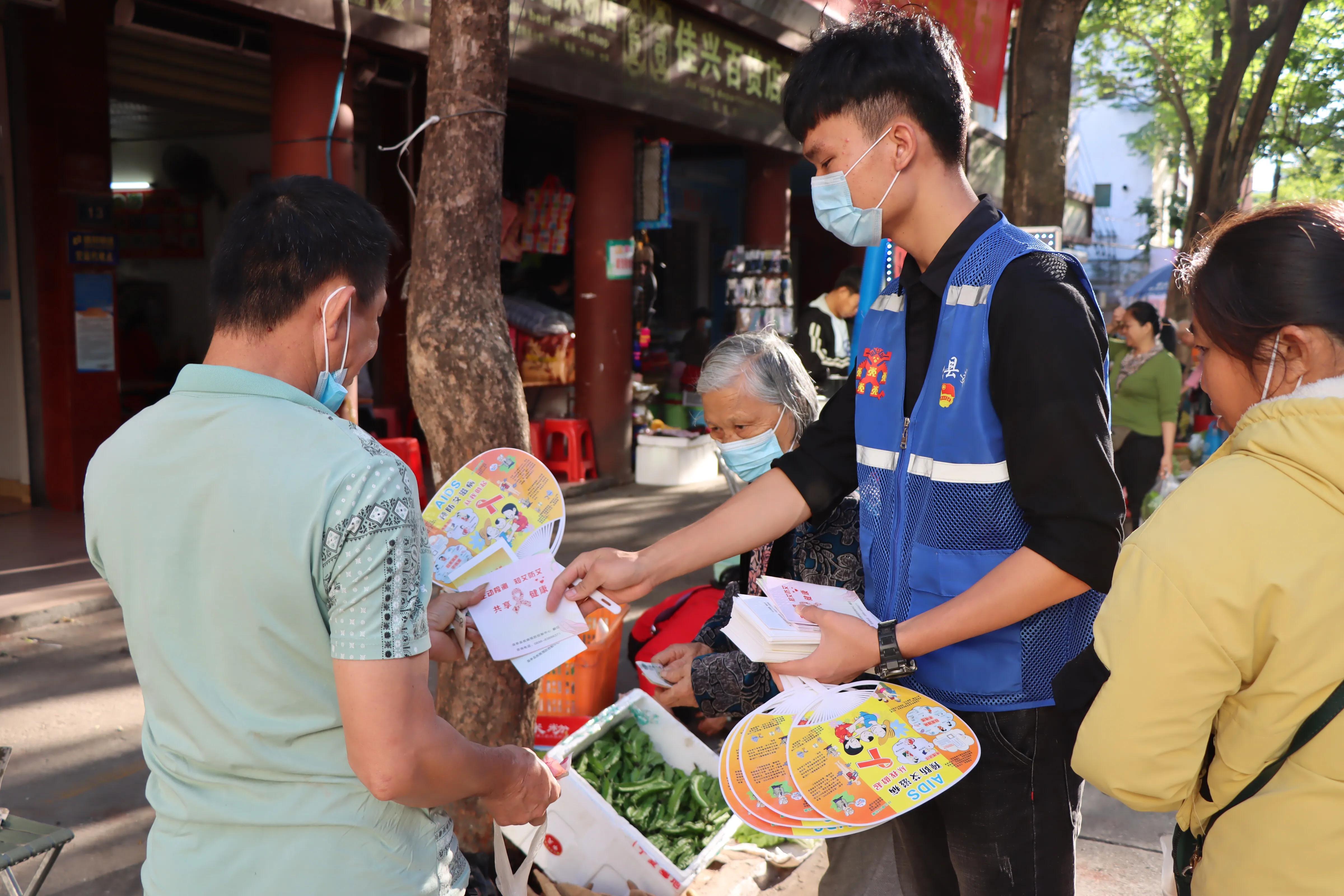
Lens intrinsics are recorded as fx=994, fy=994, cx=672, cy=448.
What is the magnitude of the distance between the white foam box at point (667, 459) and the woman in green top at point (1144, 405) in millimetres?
3838

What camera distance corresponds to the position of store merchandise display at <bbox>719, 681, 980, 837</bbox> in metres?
1.53

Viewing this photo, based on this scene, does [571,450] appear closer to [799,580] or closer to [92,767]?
[92,767]

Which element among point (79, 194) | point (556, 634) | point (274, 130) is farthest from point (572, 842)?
point (79, 194)

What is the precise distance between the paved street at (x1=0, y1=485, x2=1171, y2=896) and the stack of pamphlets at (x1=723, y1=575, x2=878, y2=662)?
1.98m

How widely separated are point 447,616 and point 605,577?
0.33 meters

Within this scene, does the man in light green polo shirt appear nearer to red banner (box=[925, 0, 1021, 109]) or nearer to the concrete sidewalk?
red banner (box=[925, 0, 1021, 109])

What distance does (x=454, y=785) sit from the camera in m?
1.44

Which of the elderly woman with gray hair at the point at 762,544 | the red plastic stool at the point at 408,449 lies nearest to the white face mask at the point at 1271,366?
the elderly woman with gray hair at the point at 762,544

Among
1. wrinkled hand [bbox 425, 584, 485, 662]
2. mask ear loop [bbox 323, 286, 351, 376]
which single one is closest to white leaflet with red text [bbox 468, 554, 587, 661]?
wrinkled hand [bbox 425, 584, 485, 662]

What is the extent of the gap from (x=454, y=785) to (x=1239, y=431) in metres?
1.17

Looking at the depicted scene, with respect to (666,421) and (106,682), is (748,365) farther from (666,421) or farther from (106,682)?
(666,421)

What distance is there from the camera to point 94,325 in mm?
7633

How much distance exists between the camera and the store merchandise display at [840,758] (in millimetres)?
1528

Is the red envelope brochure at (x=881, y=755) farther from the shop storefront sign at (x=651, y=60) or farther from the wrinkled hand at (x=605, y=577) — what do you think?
the shop storefront sign at (x=651, y=60)
